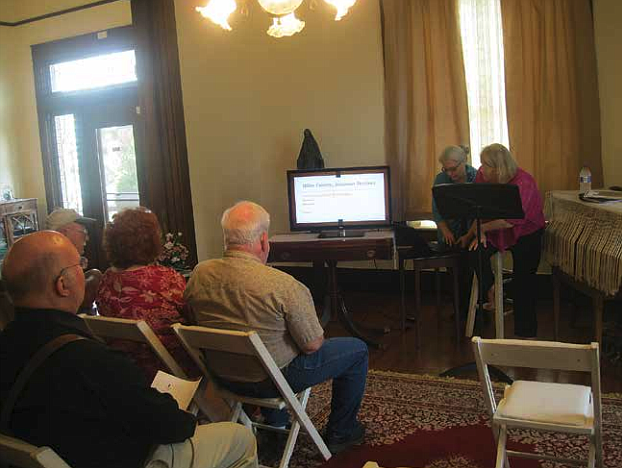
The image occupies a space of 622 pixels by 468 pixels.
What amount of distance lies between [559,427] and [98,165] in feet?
19.6

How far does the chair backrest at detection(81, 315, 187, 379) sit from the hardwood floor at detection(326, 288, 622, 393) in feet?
5.34

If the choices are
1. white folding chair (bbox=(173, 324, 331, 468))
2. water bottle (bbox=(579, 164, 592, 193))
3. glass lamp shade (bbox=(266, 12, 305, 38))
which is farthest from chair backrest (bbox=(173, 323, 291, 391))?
water bottle (bbox=(579, 164, 592, 193))

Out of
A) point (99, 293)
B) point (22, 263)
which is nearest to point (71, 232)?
point (99, 293)

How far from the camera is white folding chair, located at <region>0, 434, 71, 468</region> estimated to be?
1.34 meters

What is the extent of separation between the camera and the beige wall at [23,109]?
22.8ft

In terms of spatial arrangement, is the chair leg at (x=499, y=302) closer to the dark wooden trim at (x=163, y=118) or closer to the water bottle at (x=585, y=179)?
the water bottle at (x=585, y=179)

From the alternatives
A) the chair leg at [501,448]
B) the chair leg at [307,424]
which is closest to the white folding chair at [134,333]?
the chair leg at [307,424]

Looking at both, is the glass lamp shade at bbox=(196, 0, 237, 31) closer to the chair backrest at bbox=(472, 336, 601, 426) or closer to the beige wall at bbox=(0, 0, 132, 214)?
the chair backrest at bbox=(472, 336, 601, 426)

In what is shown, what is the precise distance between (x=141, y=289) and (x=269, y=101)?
344 centimetres

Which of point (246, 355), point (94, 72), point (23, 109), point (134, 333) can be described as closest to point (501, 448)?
point (246, 355)

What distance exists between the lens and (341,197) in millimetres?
4293

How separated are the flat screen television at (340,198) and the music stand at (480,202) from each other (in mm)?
1006

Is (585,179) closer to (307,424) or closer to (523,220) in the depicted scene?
(523,220)

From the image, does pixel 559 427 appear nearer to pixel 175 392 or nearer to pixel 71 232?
pixel 175 392
